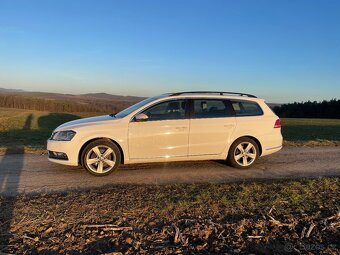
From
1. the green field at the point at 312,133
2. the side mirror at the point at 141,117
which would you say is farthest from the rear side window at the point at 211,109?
the green field at the point at 312,133

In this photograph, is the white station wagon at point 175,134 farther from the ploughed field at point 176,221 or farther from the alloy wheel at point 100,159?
the ploughed field at point 176,221

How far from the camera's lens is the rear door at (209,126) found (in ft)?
24.8

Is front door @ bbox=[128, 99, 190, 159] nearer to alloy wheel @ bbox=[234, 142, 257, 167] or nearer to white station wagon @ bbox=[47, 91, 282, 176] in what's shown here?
white station wagon @ bbox=[47, 91, 282, 176]

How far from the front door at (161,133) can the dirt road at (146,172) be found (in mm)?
440

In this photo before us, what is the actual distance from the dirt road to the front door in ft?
1.44

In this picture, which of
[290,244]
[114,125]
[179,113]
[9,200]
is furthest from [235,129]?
[9,200]

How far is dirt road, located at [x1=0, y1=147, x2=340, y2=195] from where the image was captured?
651 centimetres

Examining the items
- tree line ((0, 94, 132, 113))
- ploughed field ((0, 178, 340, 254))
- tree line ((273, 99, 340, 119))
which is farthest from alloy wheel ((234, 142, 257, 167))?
tree line ((0, 94, 132, 113))

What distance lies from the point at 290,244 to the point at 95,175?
4.34 m

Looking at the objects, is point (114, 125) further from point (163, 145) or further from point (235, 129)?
point (235, 129)

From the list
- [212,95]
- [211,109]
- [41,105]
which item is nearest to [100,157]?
[211,109]

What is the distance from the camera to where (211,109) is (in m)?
7.84

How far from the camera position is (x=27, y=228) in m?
4.24

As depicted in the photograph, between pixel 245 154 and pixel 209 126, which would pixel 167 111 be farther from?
pixel 245 154
